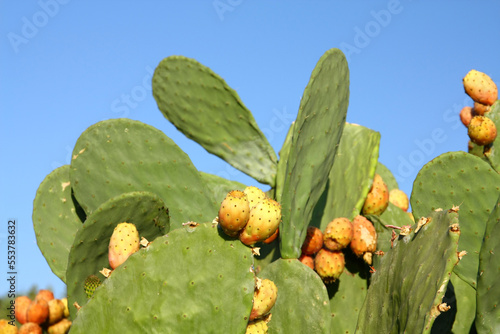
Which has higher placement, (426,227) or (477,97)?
(477,97)

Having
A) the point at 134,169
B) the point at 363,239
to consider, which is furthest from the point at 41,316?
the point at 363,239

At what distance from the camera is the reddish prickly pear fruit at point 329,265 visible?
2.85 m

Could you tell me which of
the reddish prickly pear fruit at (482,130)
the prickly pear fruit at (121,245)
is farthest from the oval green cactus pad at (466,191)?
the prickly pear fruit at (121,245)

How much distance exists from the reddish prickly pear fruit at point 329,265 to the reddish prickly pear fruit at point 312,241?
4cm

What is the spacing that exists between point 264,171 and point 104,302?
1.43 m

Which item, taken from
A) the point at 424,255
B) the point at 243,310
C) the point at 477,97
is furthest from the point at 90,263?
the point at 477,97

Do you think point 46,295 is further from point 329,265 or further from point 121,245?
point 329,265

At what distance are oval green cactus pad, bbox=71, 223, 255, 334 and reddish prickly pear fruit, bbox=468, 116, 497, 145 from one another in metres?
1.71

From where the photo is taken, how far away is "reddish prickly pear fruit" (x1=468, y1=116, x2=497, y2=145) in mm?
3244

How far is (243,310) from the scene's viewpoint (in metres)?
2.01

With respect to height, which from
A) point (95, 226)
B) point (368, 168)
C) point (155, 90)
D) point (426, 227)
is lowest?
point (95, 226)

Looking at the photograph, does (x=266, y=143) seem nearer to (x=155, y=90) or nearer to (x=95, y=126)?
(x=155, y=90)

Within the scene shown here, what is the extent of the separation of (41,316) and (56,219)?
0.49 m

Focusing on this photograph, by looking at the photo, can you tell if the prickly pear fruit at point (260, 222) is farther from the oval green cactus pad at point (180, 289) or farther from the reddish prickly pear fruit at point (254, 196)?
the reddish prickly pear fruit at point (254, 196)
